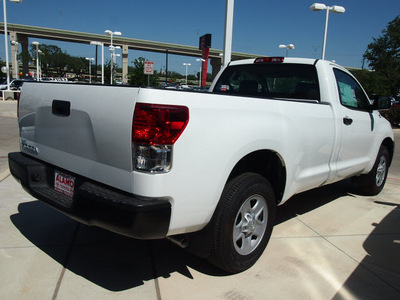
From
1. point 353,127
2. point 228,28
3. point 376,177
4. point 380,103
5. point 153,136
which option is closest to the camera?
point 153,136

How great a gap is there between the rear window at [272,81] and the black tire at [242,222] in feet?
4.78

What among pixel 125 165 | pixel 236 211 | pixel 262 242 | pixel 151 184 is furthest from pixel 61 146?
pixel 262 242

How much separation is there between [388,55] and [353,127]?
2765 centimetres

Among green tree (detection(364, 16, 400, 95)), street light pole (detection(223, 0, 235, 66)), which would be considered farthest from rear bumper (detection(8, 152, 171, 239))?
green tree (detection(364, 16, 400, 95))

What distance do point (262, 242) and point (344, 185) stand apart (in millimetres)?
3812

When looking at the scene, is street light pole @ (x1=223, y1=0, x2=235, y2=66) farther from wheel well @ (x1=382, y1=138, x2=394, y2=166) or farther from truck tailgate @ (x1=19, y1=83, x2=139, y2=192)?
truck tailgate @ (x1=19, y1=83, x2=139, y2=192)

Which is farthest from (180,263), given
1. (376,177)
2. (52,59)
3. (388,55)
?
(52,59)

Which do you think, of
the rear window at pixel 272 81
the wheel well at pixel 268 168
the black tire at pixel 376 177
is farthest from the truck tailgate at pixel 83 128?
the black tire at pixel 376 177

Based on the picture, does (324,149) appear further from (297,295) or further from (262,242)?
(297,295)

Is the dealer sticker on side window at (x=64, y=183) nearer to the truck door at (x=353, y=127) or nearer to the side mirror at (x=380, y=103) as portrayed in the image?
the truck door at (x=353, y=127)

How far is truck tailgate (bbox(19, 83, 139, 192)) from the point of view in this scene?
218 centimetres

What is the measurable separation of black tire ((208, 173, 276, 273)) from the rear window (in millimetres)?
→ 1456

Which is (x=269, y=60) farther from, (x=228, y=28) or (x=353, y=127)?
(x=228, y=28)

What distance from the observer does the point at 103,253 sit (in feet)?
10.5
